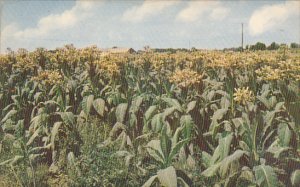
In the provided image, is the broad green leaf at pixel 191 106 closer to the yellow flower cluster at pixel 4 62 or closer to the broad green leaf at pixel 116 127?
the broad green leaf at pixel 116 127

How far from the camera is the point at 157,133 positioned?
211 inches

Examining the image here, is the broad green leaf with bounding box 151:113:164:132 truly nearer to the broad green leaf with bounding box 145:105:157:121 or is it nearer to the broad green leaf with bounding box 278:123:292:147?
the broad green leaf with bounding box 145:105:157:121

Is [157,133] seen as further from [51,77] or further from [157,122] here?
[51,77]

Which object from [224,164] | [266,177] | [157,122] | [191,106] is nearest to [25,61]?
[157,122]

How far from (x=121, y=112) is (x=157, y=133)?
52 centimetres

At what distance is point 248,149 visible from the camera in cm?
420

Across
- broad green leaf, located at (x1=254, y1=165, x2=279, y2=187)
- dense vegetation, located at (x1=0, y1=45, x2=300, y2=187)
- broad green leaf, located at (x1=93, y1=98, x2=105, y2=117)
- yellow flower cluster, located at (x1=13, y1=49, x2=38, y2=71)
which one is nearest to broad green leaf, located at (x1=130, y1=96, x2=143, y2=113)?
dense vegetation, located at (x1=0, y1=45, x2=300, y2=187)

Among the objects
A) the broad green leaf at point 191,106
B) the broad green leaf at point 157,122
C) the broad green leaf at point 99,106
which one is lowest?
the broad green leaf at point 157,122

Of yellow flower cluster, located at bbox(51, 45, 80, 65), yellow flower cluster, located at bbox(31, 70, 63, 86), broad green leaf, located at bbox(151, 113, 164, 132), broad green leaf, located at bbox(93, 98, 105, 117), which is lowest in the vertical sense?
broad green leaf, located at bbox(151, 113, 164, 132)

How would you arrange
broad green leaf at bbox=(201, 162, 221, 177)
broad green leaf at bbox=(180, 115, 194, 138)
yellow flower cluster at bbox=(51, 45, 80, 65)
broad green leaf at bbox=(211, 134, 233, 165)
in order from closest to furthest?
broad green leaf at bbox=(201, 162, 221, 177) < broad green leaf at bbox=(211, 134, 233, 165) < broad green leaf at bbox=(180, 115, 194, 138) < yellow flower cluster at bbox=(51, 45, 80, 65)

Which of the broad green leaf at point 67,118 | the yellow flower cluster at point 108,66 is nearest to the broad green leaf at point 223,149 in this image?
the broad green leaf at point 67,118

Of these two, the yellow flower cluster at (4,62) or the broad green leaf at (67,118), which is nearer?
the broad green leaf at (67,118)

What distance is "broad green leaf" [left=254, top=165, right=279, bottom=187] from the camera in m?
3.60

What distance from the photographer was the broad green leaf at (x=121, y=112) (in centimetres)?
538
